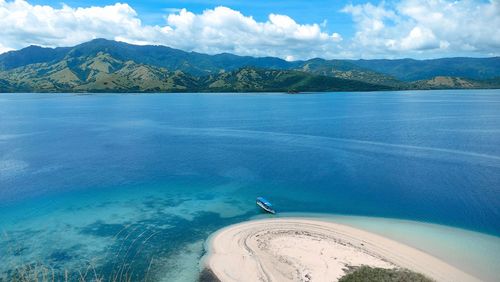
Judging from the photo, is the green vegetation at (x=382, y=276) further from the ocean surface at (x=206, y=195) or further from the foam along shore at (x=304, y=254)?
the ocean surface at (x=206, y=195)

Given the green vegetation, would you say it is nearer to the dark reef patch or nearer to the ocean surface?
the ocean surface

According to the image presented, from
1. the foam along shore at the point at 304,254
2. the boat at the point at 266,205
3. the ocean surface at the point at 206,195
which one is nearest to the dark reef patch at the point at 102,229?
the ocean surface at the point at 206,195

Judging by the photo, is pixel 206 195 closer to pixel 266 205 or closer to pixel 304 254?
pixel 266 205

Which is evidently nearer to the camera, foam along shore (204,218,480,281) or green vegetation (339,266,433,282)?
green vegetation (339,266,433,282)

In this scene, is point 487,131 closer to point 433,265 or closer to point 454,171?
point 454,171

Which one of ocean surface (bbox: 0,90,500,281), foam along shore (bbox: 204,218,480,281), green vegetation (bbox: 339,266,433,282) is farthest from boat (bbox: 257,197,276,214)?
green vegetation (bbox: 339,266,433,282)
